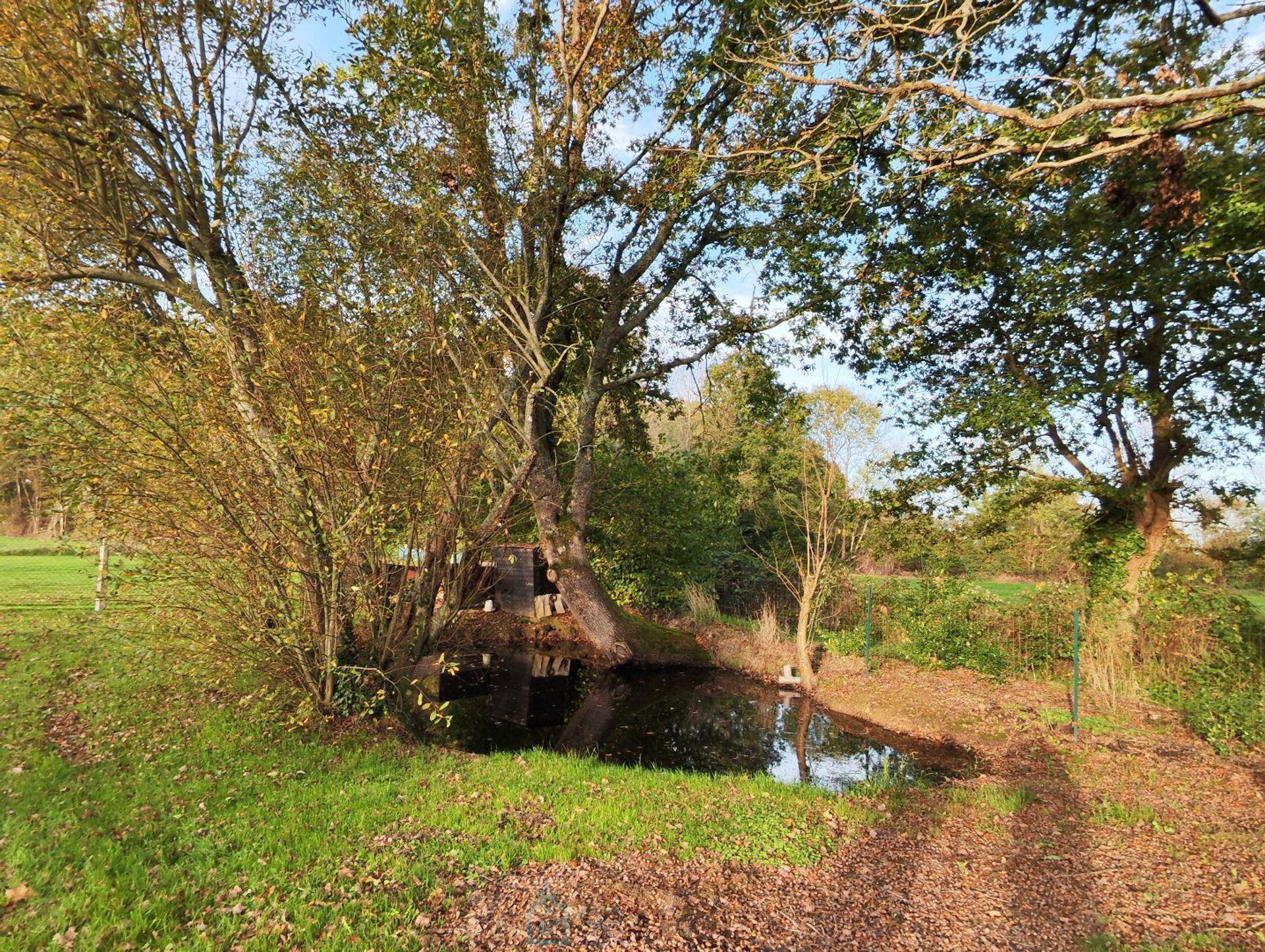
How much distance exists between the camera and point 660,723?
9023 mm

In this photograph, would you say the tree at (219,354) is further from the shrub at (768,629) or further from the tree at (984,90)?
the shrub at (768,629)

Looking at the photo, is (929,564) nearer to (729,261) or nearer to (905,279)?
(905,279)

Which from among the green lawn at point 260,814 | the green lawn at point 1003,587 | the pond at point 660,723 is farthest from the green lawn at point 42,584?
the green lawn at point 1003,587

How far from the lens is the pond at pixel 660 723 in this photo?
739 cm

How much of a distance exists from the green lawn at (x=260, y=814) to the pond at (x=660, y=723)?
4.57 ft

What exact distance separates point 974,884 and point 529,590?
10.7 meters

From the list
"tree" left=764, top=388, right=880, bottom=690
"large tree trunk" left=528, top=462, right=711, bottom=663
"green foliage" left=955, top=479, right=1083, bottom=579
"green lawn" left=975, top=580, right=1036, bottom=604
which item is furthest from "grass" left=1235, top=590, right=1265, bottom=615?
"large tree trunk" left=528, top=462, right=711, bottom=663

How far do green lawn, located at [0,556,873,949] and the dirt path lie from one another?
1.00ft

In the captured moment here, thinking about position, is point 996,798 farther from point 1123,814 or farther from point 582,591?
point 582,591

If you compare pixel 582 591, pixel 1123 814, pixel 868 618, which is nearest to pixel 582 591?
pixel 582 591

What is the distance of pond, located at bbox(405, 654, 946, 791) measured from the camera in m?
7.39

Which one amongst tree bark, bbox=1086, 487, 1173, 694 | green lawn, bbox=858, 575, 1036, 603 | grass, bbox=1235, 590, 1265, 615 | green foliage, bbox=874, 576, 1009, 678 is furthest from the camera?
green lawn, bbox=858, 575, 1036, 603

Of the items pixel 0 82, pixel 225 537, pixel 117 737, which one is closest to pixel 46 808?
pixel 117 737

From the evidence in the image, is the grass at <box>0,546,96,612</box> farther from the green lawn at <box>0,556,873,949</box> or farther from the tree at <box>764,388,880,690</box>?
the tree at <box>764,388,880,690</box>
